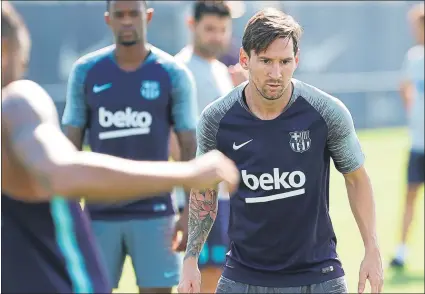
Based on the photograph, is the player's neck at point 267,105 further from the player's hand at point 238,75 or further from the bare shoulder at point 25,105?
the player's hand at point 238,75

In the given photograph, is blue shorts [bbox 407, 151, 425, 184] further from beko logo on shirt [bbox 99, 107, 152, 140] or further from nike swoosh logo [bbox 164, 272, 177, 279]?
beko logo on shirt [bbox 99, 107, 152, 140]

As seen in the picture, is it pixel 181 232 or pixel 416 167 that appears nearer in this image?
pixel 181 232

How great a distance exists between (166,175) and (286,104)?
7.41 ft

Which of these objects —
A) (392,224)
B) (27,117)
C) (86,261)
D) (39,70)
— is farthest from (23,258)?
(39,70)

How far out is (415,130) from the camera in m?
11.2

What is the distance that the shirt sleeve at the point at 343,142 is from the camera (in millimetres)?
5273

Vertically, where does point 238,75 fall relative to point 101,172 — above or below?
below

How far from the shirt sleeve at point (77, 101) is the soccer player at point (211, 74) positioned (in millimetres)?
1243

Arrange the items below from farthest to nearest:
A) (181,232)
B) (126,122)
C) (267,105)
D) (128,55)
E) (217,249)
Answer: (217,249), (128,55), (181,232), (126,122), (267,105)

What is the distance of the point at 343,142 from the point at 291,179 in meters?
Answer: 0.32

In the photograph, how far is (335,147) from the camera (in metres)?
5.32

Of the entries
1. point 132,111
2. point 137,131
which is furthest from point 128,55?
point 137,131

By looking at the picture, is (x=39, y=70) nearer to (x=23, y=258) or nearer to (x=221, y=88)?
(x=221, y=88)

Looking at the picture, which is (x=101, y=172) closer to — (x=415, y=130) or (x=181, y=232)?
(x=181, y=232)
